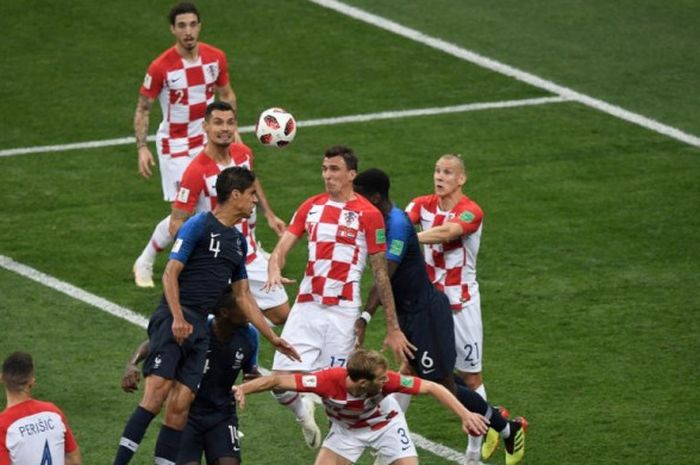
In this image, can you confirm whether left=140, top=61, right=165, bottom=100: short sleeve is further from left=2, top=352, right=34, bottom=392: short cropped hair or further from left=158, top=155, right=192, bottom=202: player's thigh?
left=2, top=352, right=34, bottom=392: short cropped hair

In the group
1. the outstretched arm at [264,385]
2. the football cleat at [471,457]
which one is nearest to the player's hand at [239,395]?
the outstretched arm at [264,385]

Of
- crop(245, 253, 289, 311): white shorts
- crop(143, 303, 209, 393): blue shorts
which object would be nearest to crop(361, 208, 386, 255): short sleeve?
crop(143, 303, 209, 393): blue shorts

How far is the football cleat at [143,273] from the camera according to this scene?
631 inches

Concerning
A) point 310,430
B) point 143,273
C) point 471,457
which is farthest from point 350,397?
point 143,273

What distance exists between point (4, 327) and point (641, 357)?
5.52m

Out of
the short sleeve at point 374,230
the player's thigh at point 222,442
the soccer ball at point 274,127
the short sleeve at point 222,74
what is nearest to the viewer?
the player's thigh at point 222,442

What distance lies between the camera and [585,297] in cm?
1586

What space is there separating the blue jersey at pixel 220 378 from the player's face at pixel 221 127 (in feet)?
8.82

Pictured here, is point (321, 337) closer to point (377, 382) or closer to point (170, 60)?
point (377, 382)

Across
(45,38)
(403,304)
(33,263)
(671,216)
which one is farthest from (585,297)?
(45,38)

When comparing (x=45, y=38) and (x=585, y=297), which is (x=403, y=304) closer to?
(x=585, y=297)

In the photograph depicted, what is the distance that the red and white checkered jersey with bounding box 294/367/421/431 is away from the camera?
11086 mm

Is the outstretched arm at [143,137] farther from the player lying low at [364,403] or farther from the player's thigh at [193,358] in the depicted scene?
the player lying low at [364,403]

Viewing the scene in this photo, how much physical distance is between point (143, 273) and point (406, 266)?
Answer: 414 centimetres
